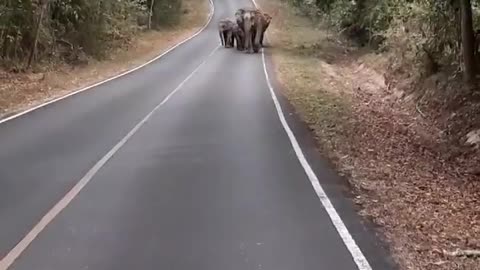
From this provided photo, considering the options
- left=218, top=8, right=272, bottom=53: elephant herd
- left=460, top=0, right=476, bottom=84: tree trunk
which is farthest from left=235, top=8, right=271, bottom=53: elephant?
left=460, top=0, right=476, bottom=84: tree trunk

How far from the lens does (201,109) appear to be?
17703mm

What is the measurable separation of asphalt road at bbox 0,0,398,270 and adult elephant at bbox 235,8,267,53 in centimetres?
2078

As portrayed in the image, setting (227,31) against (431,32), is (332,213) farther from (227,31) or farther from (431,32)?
(227,31)

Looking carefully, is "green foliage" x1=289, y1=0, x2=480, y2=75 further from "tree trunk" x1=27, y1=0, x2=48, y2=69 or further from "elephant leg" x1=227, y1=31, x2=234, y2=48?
"tree trunk" x1=27, y1=0, x2=48, y2=69

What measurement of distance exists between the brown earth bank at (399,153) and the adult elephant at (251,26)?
6279 millimetres

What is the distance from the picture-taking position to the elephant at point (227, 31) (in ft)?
129

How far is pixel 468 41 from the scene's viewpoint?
17.2 metres

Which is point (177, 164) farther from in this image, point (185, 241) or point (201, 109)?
point (201, 109)

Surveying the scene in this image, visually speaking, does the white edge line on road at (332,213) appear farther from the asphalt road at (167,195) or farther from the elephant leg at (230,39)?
the elephant leg at (230,39)

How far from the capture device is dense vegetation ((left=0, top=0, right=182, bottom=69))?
86.0 ft

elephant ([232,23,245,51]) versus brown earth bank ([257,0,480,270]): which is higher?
brown earth bank ([257,0,480,270])

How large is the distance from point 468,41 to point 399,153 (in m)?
4.83

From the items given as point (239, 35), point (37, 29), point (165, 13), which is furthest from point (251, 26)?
point (165, 13)

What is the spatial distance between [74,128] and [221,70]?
1501 cm
